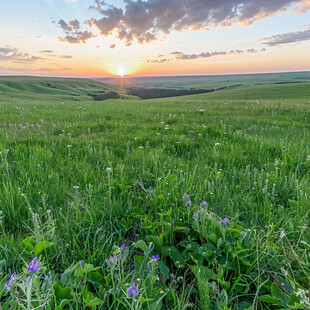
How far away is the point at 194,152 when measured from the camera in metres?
5.46

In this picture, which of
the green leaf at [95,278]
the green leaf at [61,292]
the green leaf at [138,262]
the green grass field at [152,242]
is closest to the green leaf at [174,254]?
the green grass field at [152,242]

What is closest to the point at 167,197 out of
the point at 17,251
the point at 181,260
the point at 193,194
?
the point at 193,194

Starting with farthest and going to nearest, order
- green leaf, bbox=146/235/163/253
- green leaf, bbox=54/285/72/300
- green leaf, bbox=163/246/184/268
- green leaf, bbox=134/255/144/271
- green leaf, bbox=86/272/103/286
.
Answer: green leaf, bbox=146/235/163/253
green leaf, bbox=163/246/184/268
green leaf, bbox=134/255/144/271
green leaf, bbox=86/272/103/286
green leaf, bbox=54/285/72/300

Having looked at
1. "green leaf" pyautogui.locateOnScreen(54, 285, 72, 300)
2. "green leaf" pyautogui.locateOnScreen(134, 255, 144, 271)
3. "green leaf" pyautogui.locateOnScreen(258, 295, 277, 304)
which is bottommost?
"green leaf" pyautogui.locateOnScreen(134, 255, 144, 271)

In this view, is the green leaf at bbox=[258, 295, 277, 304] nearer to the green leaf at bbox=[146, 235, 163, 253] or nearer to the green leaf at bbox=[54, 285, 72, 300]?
the green leaf at bbox=[146, 235, 163, 253]

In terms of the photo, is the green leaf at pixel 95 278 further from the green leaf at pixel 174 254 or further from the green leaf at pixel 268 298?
the green leaf at pixel 268 298

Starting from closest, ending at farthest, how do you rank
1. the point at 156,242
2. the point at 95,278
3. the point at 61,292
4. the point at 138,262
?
1. the point at 61,292
2. the point at 95,278
3. the point at 138,262
4. the point at 156,242

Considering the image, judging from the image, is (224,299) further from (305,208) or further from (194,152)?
(194,152)

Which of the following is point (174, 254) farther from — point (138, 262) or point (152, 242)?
point (138, 262)

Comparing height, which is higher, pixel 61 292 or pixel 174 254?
pixel 61 292

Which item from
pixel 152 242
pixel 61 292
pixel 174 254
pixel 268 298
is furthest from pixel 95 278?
pixel 268 298

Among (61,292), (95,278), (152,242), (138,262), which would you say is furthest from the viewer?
(152,242)

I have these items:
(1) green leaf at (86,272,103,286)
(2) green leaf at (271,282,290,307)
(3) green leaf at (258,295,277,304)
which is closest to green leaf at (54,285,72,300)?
(1) green leaf at (86,272,103,286)

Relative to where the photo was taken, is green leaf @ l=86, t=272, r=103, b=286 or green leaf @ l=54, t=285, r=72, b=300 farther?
green leaf @ l=86, t=272, r=103, b=286
